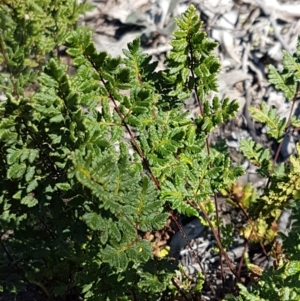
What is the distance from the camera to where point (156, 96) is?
2639 mm

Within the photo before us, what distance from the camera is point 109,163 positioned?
6.80ft

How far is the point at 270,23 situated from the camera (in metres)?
5.05

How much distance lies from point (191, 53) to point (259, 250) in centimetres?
171

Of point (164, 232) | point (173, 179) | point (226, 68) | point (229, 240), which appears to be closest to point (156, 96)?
point (173, 179)

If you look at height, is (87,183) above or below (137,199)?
above

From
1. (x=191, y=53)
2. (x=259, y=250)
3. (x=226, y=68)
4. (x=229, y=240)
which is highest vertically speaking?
(x=191, y=53)

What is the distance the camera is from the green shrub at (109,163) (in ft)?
7.21

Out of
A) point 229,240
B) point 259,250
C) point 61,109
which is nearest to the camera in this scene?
point 61,109

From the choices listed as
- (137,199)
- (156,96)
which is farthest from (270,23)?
(137,199)

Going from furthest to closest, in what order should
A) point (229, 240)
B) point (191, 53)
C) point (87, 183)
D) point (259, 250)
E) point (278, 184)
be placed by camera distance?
point (259, 250) < point (229, 240) < point (278, 184) < point (191, 53) < point (87, 183)

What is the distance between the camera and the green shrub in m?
2.20

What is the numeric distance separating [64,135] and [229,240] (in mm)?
1354

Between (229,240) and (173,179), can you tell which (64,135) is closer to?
(173,179)

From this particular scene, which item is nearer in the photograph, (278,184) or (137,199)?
(137,199)
